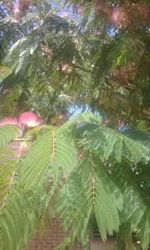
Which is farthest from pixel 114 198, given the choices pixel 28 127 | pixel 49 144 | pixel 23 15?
pixel 23 15

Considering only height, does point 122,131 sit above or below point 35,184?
above

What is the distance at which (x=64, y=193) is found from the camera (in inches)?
70.8

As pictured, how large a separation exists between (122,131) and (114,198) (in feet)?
1.33

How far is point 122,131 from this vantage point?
2.15 metres

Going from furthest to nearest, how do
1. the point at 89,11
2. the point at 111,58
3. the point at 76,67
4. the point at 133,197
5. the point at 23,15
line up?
the point at 23,15 < the point at 76,67 < the point at 89,11 < the point at 111,58 < the point at 133,197

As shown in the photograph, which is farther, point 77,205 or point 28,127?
point 28,127

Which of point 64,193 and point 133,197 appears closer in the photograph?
point 64,193

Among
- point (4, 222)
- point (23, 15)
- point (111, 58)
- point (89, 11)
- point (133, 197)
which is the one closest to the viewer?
point (4, 222)

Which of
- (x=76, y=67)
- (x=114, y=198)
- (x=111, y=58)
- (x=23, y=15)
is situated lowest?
(x=114, y=198)

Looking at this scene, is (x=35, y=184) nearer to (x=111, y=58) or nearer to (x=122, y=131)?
(x=122, y=131)

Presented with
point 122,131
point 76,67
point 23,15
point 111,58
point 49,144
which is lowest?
point 49,144

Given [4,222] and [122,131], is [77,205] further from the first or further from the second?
[122,131]

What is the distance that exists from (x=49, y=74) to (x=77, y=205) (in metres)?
3.53

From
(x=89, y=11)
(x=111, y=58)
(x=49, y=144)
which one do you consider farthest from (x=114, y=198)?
(x=89, y=11)
